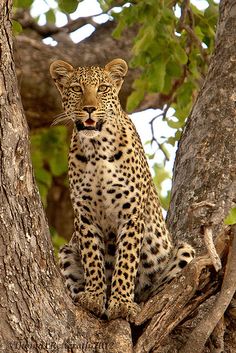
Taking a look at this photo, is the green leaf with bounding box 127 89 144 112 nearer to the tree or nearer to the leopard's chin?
the tree

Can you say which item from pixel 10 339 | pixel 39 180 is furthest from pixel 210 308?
pixel 39 180

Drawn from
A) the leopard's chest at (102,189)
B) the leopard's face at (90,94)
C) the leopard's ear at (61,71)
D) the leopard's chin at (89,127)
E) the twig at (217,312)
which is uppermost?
the leopard's ear at (61,71)

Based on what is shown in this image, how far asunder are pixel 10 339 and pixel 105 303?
1678 mm

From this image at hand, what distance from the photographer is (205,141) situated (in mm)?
7926

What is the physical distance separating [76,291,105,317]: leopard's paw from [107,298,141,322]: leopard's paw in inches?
2.5

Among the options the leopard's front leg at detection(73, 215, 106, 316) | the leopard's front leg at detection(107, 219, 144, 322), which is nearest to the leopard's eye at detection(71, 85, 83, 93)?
the leopard's front leg at detection(73, 215, 106, 316)

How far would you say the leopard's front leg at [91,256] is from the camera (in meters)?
7.38

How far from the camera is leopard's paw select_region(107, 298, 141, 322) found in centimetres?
682

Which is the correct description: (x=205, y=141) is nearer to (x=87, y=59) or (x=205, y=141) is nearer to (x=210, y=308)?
(x=210, y=308)

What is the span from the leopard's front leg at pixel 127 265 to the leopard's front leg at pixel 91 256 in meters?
0.13

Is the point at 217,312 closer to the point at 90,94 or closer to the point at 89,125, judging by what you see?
the point at 89,125

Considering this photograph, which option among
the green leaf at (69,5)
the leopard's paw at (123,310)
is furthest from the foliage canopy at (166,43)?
the leopard's paw at (123,310)

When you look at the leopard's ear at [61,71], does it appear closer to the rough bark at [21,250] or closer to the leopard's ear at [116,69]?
the leopard's ear at [116,69]

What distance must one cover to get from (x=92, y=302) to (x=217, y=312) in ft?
3.36
